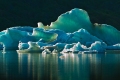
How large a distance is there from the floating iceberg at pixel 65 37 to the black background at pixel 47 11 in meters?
47.9

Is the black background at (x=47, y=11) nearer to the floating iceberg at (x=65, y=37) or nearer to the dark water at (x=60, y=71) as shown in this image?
the floating iceberg at (x=65, y=37)

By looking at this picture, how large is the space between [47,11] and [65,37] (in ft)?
232

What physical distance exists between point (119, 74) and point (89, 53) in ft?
57.0

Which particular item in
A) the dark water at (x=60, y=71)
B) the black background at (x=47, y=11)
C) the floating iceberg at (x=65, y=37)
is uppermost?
the black background at (x=47, y=11)

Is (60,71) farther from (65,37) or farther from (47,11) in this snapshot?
(47,11)

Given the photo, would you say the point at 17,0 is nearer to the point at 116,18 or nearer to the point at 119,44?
the point at 116,18

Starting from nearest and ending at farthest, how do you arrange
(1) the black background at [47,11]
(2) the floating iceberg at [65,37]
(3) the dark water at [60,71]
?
(3) the dark water at [60,71]
(2) the floating iceberg at [65,37]
(1) the black background at [47,11]

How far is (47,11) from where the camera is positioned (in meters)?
115

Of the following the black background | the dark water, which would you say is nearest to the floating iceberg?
the dark water

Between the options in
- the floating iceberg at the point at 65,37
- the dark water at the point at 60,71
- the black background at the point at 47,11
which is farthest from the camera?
the black background at the point at 47,11

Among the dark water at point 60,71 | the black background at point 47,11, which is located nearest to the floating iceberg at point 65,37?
the dark water at point 60,71

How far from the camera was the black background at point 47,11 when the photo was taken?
342ft

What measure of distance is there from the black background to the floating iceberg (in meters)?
47.9

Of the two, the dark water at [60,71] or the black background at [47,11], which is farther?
the black background at [47,11]
